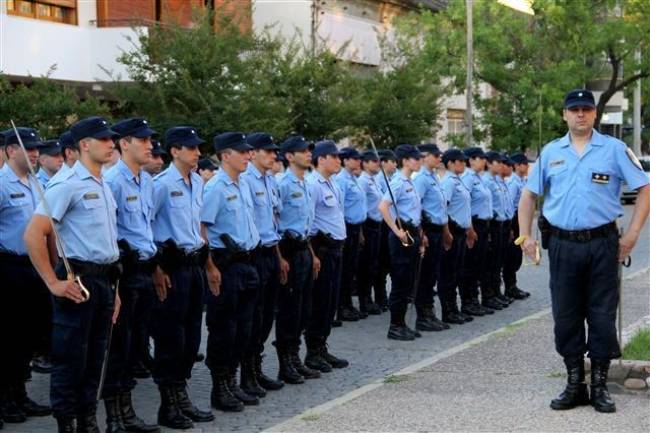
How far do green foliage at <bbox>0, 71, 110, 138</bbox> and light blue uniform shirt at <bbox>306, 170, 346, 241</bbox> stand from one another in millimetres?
5937

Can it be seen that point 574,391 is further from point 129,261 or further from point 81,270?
point 81,270

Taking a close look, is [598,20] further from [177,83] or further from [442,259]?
[442,259]

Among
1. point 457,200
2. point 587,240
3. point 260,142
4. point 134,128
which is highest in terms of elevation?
point 134,128

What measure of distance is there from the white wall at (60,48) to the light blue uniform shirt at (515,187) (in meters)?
8.67

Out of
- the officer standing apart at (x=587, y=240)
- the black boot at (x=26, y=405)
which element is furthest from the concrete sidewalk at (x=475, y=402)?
the black boot at (x=26, y=405)

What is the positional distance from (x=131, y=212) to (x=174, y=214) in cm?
50

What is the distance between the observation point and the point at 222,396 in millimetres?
8406

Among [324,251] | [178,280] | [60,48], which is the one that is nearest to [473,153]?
[324,251]

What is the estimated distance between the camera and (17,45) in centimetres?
2006

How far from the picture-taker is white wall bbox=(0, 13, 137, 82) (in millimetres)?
19859

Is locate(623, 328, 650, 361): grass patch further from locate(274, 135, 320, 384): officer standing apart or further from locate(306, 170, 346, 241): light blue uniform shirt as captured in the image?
locate(306, 170, 346, 241): light blue uniform shirt

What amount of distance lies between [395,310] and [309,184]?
2327mm

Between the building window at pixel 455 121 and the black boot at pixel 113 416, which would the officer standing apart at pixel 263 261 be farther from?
the building window at pixel 455 121

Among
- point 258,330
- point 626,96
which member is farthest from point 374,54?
point 258,330
